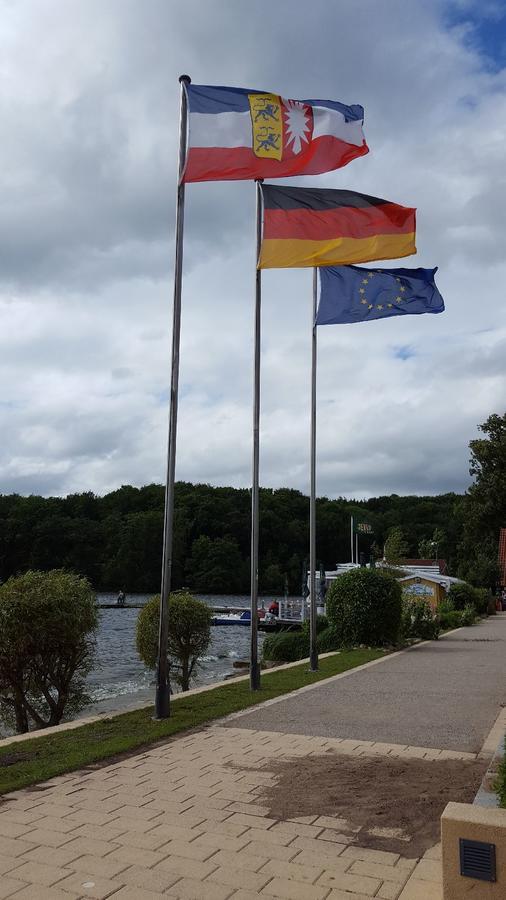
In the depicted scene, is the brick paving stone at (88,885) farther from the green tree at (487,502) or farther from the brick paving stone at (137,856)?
the green tree at (487,502)

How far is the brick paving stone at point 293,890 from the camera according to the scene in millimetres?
4254

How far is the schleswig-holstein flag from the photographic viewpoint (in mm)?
10203

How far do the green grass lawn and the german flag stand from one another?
6.56 m

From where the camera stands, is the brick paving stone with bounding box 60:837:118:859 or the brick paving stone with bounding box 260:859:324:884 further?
the brick paving stone with bounding box 60:837:118:859

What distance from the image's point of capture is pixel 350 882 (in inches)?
176

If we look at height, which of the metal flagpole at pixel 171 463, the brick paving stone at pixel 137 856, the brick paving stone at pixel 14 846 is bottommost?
the brick paving stone at pixel 14 846

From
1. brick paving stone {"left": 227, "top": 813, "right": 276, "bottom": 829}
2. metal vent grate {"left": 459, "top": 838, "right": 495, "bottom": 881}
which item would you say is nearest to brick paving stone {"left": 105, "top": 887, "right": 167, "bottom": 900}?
brick paving stone {"left": 227, "top": 813, "right": 276, "bottom": 829}

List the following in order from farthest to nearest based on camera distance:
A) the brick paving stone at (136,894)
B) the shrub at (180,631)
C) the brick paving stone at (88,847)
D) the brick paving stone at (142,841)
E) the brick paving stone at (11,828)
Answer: the shrub at (180,631) → the brick paving stone at (11,828) → the brick paving stone at (142,841) → the brick paving stone at (88,847) → the brick paving stone at (136,894)

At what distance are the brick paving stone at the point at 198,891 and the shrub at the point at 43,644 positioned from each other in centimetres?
764

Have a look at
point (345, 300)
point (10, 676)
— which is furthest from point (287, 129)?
point (10, 676)

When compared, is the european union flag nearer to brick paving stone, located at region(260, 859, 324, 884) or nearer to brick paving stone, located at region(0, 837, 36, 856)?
brick paving stone, located at region(260, 859, 324, 884)

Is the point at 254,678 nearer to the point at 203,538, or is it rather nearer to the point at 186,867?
the point at 186,867

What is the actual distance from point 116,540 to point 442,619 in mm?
79547

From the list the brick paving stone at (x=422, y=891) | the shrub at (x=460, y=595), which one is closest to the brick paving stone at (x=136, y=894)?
the brick paving stone at (x=422, y=891)
